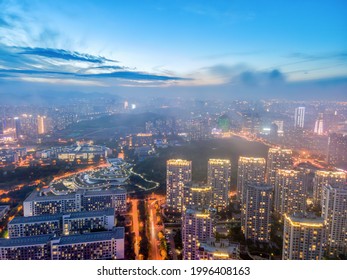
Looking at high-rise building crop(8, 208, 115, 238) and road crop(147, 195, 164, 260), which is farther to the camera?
high-rise building crop(8, 208, 115, 238)

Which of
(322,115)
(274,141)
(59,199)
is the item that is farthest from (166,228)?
(274,141)

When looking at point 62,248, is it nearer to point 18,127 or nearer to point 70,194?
point 70,194

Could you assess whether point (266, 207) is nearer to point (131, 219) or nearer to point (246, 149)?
point (131, 219)

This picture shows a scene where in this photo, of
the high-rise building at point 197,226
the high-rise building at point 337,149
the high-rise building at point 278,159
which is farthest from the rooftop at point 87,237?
the high-rise building at point 337,149

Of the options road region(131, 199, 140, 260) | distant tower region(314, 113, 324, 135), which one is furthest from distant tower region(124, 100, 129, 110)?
distant tower region(314, 113, 324, 135)

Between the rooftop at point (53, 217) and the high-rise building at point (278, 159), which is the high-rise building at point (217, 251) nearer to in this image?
the rooftop at point (53, 217)

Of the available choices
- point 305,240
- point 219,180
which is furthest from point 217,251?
point 219,180

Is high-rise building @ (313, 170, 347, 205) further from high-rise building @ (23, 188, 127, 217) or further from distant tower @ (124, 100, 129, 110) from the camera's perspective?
distant tower @ (124, 100, 129, 110)
